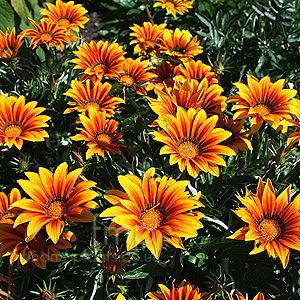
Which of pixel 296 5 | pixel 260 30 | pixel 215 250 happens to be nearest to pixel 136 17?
pixel 260 30

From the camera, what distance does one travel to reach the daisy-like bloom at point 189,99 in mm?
1562

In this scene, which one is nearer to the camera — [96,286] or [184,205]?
[184,205]

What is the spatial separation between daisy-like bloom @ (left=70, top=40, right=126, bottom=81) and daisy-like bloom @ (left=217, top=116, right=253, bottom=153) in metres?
0.66

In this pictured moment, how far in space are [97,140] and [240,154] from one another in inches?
30.9

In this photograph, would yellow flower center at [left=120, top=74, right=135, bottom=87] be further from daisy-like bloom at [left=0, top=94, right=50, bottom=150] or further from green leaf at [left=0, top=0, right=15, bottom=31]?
green leaf at [left=0, top=0, right=15, bottom=31]

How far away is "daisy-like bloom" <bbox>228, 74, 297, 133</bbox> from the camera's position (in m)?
1.55

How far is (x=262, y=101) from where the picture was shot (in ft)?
5.53

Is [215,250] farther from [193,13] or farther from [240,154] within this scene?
[193,13]

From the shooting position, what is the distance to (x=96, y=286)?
149cm

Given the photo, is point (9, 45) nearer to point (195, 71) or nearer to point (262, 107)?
point (195, 71)

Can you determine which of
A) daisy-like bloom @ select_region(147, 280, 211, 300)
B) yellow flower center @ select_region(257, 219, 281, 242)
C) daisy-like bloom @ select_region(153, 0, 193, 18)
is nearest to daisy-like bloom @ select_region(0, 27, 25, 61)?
daisy-like bloom @ select_region(153, 0, 193, 18)

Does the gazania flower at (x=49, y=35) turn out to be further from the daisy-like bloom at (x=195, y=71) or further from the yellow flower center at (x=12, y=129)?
the daisy-like bloom at (x=195, y=71)

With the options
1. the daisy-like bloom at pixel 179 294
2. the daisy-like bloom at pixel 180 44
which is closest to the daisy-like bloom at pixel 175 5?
the daisy-like bloom at pixel 180 44

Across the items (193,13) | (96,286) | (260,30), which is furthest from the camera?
(193,13)
